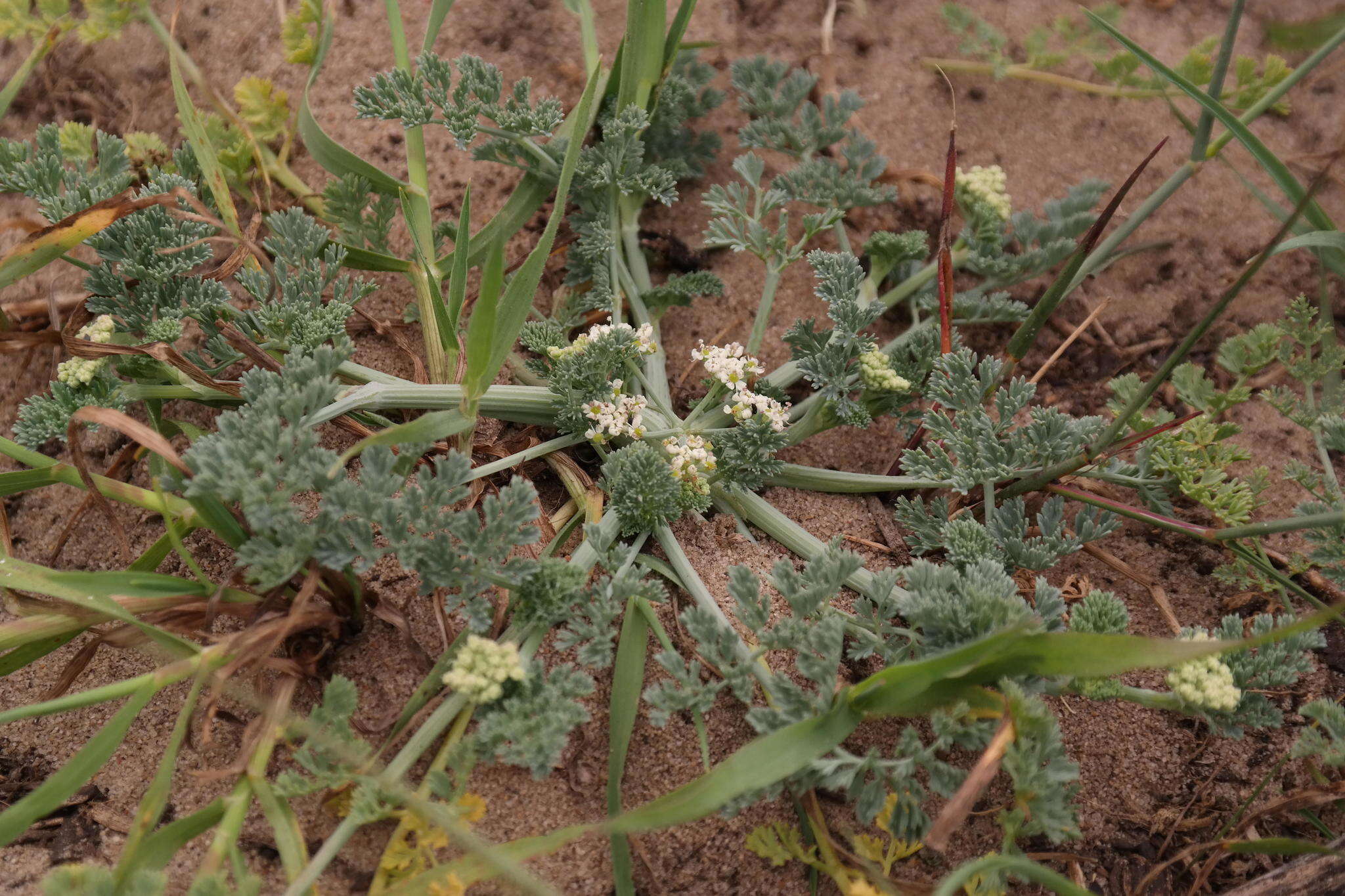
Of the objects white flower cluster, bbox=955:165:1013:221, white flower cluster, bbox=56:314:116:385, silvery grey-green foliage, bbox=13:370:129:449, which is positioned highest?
white flower cluster, bbox=955:165:1013:221

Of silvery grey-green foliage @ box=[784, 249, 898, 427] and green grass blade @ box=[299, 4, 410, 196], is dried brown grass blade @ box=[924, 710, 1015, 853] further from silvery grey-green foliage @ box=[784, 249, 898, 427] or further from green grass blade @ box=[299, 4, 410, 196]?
green grass blade @ box=[299, 4, 410, 196]

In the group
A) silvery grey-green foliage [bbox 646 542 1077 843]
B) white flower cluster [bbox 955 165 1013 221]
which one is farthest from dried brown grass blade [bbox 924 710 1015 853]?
white flower cluster [bbox 955 165 1013 221]

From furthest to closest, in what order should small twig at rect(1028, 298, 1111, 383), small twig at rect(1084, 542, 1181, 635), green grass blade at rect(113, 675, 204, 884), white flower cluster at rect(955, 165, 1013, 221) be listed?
small twig at rect(1028, 298, 1111, 383)
white flower cluster at rect(955, 165, 1013, 221)
small twig at rect(1084, 542, 1181, 635)
green grass blade at rect(113, 675, 204, 884)

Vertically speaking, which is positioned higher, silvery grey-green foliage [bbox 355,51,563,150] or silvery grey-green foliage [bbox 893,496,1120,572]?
silvery grey-green foliage [bbox 355,51,563,150]

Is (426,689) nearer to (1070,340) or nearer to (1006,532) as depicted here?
(1006,532)

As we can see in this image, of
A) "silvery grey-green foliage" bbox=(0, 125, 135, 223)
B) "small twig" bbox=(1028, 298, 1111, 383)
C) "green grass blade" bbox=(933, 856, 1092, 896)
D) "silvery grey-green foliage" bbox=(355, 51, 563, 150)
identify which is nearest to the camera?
"green grass blade" bbox=(933, 856, 1092, 896)

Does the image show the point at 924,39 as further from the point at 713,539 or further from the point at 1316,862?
the point at 1316,862

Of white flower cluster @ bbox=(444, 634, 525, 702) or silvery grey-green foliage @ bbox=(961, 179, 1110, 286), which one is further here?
silvery grey-green foliage @ bbox=(961, 179, 1110, 286)

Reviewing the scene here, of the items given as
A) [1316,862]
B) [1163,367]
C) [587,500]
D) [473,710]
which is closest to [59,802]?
[473,710]
